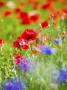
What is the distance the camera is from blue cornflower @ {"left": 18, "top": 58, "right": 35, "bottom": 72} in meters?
3.36

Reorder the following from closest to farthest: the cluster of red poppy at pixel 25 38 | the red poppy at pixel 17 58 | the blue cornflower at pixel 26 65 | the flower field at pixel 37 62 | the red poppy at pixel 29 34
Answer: the flower field at pixel 37 62
the blue cornflower at pixel 26 65
the red poppy at pixel 17 58
the cluster of red poppy at pixel 25 38
the red poppy at pixel 29 34

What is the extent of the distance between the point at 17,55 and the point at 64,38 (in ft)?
1.35

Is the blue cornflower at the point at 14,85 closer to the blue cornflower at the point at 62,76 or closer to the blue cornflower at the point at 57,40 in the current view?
the blue cornflower at the point at 62,76

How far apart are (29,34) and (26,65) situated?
709mm

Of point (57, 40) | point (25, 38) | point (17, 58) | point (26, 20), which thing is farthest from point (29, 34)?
point (26, 20)

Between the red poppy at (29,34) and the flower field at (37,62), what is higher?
the red poppy at (29,34)

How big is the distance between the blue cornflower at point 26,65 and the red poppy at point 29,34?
0.57 metres

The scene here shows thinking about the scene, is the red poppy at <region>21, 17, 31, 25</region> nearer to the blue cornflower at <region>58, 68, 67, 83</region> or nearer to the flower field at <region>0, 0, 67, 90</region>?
the flower field at <region>0, 0, 67, 90</region>

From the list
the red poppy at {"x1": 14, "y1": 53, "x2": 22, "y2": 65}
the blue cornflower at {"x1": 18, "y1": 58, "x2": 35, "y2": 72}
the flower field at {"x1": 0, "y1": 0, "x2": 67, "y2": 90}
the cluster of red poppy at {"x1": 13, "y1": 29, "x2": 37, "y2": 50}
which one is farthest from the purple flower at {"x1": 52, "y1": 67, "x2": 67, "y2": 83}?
the cluster of red poppy at {"x1": 13, "y1": 29, "x2": 37, "y2": 50}

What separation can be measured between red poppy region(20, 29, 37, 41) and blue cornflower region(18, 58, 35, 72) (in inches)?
22.6

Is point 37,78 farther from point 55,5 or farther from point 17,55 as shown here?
point 55,5

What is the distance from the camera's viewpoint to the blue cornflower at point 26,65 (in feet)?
11.0

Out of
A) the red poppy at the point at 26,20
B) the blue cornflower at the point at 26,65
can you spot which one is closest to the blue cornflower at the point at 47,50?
the blue cornflower at the point at 26,65

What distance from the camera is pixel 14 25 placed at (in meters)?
7.14
